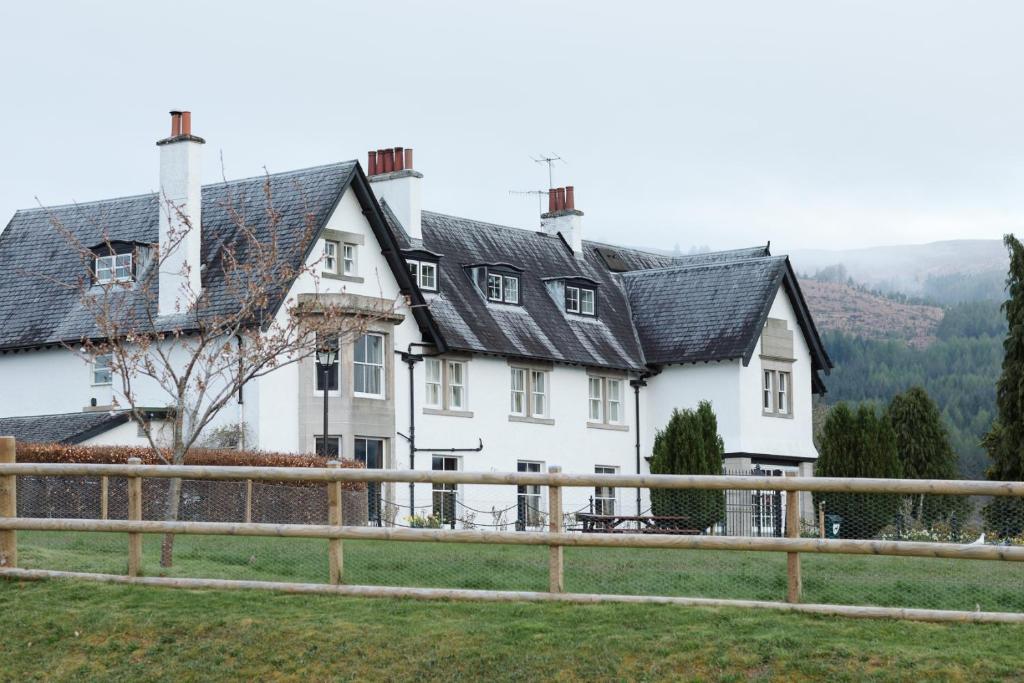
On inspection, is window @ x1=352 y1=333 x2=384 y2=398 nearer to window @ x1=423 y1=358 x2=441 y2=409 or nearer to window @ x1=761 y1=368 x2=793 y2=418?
window @ x1=423 y1=358 x2=441 y2=409

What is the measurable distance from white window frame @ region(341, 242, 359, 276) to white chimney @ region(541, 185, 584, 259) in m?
13.6

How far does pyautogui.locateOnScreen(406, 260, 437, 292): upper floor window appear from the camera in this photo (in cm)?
4150

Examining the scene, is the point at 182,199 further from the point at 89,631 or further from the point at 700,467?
the point at 89,631

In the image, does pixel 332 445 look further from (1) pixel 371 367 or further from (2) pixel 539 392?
(2) pixel 539 392

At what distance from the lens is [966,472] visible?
321ft

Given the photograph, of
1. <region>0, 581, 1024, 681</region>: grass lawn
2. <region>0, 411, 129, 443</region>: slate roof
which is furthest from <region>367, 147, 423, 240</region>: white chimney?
<region>0, 581, 1024, 681</region>: grass lawn

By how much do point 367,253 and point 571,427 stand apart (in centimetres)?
927

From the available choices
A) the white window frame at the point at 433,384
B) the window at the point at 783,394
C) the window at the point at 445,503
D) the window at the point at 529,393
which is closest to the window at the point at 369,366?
the white window frame at the point at 433,384

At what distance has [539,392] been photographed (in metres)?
43.9

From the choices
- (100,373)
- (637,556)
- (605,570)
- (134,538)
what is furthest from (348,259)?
(605,570)

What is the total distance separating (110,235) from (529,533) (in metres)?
25.3

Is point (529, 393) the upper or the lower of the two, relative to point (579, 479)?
upper

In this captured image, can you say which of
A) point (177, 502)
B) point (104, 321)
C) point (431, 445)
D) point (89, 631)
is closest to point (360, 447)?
point (431, 445)

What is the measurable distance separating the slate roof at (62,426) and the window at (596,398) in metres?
14.7
